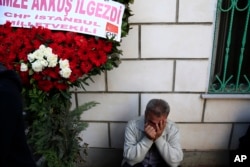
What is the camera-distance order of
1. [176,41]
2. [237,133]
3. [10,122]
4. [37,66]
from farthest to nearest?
[237,133] → [176,41] → [37,66] → [10,122]

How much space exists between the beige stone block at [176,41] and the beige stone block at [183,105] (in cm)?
42

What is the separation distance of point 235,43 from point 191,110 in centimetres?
78

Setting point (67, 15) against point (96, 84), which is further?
point (96, 84)

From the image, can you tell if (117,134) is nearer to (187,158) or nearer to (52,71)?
(187,158)

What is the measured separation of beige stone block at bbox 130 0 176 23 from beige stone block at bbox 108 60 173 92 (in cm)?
40

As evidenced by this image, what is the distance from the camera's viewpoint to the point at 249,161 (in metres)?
2.84

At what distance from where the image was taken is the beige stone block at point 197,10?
2508 millimetres

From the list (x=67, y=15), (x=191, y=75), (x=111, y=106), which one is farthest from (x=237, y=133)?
(x=67, y=15)

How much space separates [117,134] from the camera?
313cm

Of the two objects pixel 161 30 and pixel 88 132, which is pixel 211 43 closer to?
pixel 161 30

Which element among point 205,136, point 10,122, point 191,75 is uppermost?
point 10,122

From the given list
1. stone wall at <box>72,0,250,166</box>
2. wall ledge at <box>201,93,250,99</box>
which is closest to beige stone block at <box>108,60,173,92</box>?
stone wall at <box>72,0,250,166</box>

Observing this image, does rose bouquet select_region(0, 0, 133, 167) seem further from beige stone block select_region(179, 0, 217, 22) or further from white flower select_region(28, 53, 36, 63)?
beige stone block select_region(179, 0, 217, 22)

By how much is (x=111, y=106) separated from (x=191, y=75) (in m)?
0.85
